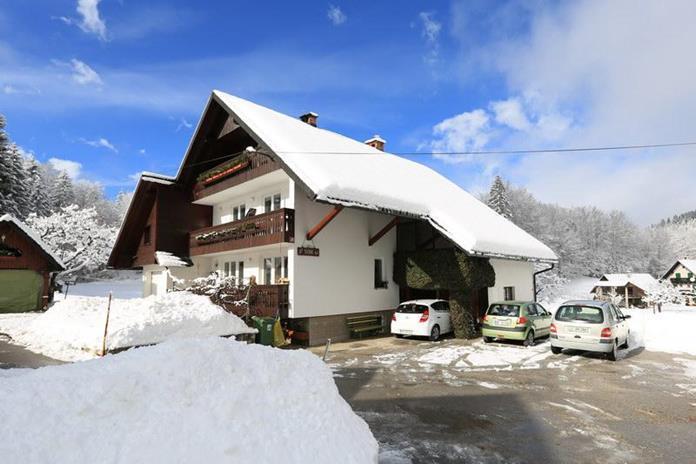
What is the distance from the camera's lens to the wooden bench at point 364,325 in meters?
17.4

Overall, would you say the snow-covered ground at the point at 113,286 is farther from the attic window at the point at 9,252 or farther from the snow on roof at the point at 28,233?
the attic window at the point at 9,252

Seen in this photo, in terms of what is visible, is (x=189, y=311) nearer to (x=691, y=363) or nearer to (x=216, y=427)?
(x=216, y=427)

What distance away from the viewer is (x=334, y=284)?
17.1m

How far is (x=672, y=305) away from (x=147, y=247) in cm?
5185

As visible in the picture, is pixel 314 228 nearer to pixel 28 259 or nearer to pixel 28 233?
pixel 28 233

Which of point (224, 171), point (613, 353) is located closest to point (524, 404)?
point (613, 353)

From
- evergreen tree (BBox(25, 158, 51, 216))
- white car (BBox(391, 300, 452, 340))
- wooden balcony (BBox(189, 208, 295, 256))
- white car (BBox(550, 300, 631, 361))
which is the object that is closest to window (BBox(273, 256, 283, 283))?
wooden balcony (BBox(189, 208, 295, 256))

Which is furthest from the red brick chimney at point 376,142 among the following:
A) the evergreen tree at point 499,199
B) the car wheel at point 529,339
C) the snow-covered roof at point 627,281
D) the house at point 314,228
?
the snow-covered roof at point 627,281

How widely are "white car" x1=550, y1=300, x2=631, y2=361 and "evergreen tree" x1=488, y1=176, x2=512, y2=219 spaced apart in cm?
4070

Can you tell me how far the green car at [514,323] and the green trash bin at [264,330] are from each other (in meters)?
7.71

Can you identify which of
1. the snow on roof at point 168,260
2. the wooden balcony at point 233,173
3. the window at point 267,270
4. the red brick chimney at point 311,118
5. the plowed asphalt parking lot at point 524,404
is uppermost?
the red brick chimney at point 311,118

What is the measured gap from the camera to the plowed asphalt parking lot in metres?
5.72

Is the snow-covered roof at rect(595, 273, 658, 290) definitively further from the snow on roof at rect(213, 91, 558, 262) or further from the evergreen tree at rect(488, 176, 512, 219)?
the snow on roof at rect(213, 91, 558, 262)

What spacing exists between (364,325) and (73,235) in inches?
1089
